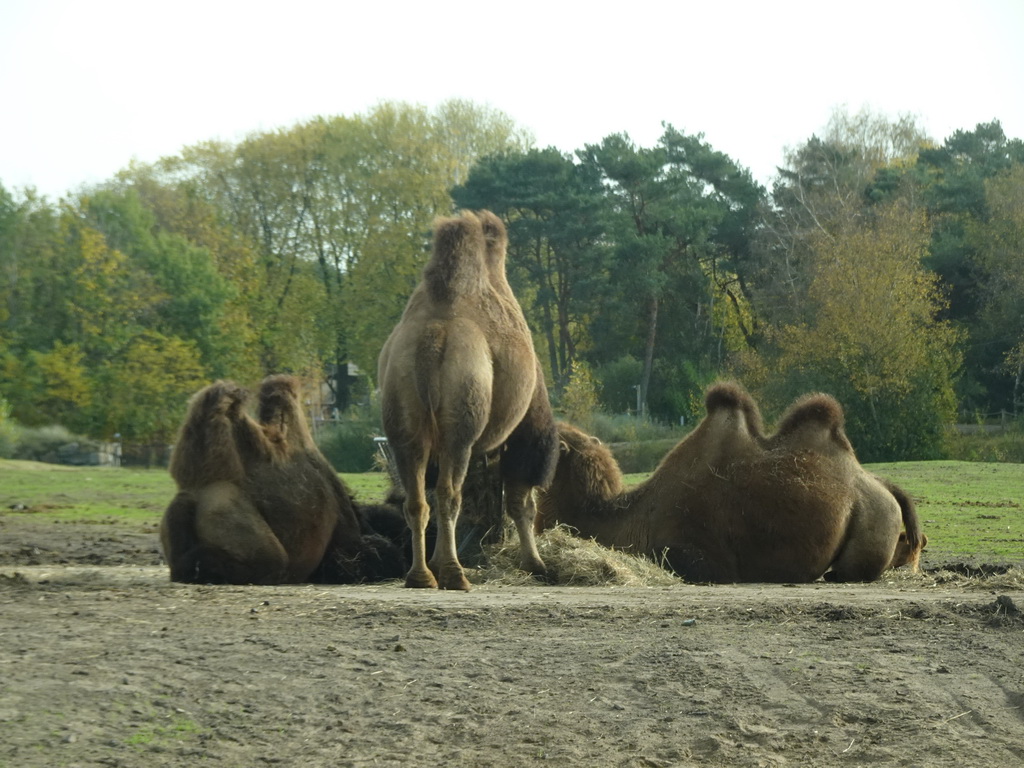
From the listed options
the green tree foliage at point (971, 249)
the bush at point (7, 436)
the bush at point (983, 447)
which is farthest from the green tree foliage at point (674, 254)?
the bush at point (7, 436)

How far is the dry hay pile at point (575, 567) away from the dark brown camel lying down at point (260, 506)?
753 mm

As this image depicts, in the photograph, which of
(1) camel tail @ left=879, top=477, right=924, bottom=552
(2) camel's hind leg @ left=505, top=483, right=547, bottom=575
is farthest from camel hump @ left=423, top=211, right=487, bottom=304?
(1) camel tail @ left=879, top=477, right=924, bottom=552

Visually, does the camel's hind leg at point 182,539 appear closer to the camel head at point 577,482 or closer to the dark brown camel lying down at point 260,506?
the dark brown camel lying down at point 260,506

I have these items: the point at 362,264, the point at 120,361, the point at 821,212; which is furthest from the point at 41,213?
the point at 821,212

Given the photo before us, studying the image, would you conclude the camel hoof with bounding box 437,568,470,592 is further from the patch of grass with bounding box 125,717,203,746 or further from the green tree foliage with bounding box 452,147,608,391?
the green tree foliage with bounding box 452,147,608,391

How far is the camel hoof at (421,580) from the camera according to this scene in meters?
9.15

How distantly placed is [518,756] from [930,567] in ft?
24.2

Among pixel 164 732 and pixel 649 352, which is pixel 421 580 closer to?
pixel 164 732

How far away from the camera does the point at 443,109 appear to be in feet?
199

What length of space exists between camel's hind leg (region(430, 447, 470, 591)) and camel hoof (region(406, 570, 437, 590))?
0.09 m

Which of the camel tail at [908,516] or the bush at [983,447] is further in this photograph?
the bush at [983,447]

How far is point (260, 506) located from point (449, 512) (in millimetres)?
1438

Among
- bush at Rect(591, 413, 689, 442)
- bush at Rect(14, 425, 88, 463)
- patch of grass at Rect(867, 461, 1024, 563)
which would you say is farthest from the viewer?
bush at Rect(591, 413, 689, 442)

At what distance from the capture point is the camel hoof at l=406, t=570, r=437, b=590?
9148mm
